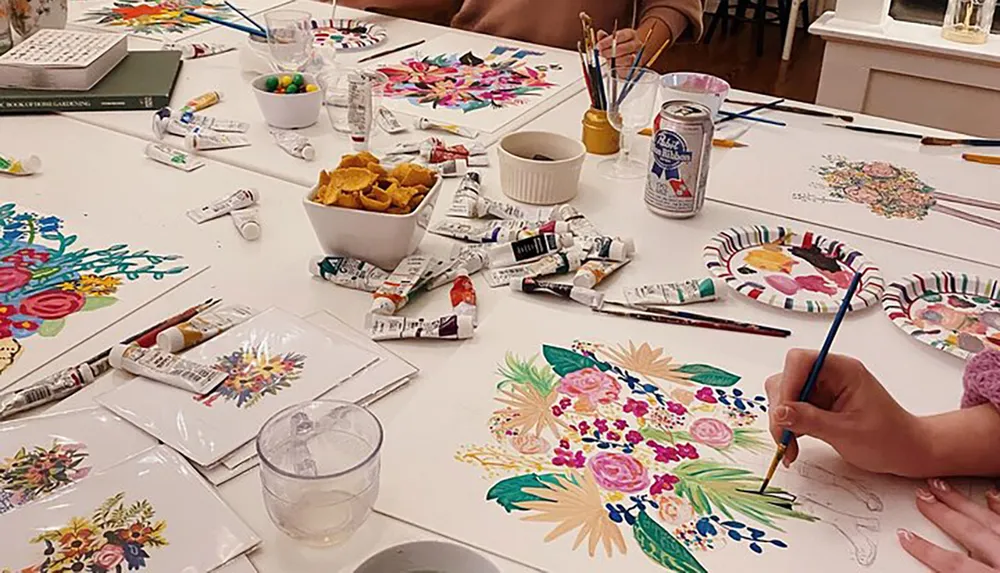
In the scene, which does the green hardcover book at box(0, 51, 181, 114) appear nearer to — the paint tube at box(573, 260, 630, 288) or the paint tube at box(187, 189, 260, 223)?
the paint tube at box(187, 189, 260, 223)

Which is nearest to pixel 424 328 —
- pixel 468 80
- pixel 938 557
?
pixel 938 557

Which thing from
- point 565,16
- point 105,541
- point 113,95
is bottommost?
point 105,541

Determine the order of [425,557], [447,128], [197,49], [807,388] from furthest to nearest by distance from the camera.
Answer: [197,49]
[447,128]
[807,388]
[425,557]

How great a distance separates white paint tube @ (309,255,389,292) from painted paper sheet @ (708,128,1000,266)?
0.51 metres

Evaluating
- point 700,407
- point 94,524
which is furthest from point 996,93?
point 94,524

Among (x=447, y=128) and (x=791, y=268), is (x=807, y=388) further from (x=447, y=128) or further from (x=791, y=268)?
(x=447, y=128)

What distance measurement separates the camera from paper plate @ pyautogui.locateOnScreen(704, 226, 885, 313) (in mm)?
1033

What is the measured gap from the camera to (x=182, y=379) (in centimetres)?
85

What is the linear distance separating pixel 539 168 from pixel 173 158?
531mm

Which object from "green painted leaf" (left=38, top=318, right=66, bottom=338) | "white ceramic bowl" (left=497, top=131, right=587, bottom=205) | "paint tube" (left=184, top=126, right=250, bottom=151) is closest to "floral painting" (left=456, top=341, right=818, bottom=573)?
"white ceramic bowl" (left=497, top=131, right=587, bottom=205)

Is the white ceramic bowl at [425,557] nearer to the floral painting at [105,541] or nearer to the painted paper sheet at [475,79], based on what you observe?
the floral painting at [105,541]

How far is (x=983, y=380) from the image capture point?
815mm

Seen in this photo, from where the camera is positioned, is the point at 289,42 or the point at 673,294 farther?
the point at 289,42

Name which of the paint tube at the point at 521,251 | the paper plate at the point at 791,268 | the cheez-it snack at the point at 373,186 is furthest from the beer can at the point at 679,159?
the cheez-it snack at the point at 373,186
